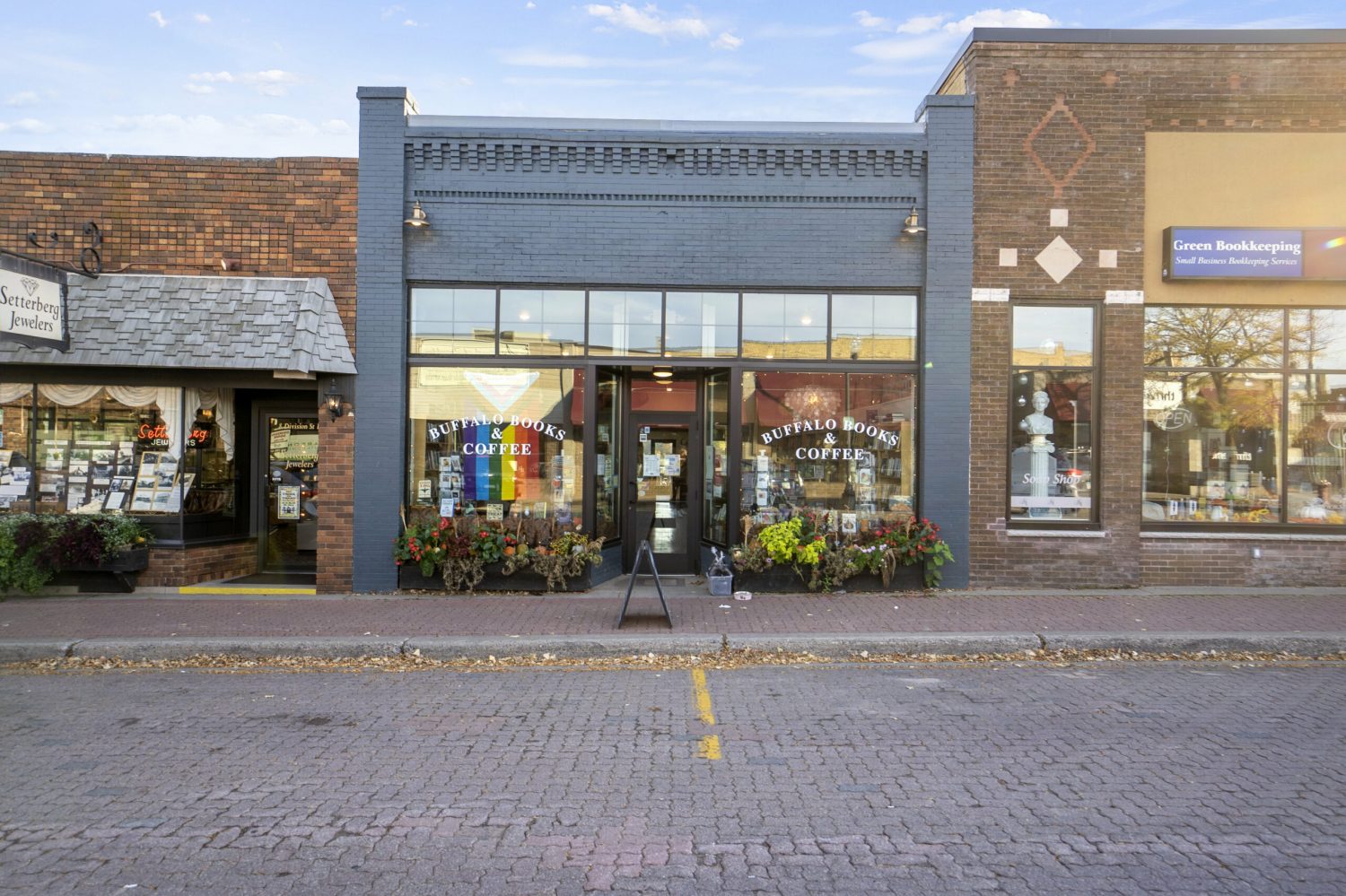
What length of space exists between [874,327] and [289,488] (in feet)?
26.9

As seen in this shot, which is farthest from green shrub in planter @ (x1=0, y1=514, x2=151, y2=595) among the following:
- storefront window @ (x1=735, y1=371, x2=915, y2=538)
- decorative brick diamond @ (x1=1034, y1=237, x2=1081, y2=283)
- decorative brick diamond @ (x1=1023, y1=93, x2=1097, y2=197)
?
decorative brick diamond @ (x1=1023, y1=93, x2=1097, y2=197)

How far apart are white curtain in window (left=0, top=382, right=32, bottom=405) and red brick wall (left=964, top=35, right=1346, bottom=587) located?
1181 centimetres

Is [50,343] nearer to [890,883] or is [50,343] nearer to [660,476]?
[660,476]

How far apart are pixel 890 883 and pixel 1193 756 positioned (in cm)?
275

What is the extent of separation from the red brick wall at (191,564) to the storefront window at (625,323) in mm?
5532

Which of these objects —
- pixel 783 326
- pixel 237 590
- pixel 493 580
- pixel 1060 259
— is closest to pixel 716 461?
pixel 783 326

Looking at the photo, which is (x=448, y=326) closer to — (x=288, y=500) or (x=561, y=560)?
(x=561, y=560)

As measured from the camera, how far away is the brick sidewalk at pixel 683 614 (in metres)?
8.33

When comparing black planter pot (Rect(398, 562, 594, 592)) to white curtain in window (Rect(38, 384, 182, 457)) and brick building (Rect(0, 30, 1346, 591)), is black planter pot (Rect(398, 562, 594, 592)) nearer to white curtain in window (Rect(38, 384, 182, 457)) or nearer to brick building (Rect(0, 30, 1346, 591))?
brick building (Rect(0, 30, 1346, 591))

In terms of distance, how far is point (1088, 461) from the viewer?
10719 millimetres

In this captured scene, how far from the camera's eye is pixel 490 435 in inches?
423

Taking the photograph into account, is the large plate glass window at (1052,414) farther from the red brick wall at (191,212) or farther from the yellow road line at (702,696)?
the red brick wall at (191,212)

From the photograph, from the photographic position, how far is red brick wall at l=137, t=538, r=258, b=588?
Result: 34.1 feet

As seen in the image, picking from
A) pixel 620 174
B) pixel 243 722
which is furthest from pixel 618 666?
pixel 620 174
